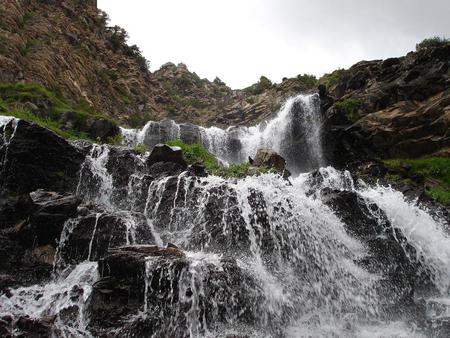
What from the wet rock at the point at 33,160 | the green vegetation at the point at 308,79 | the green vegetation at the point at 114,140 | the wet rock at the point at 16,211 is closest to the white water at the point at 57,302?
the wet rock at the point at 16,211

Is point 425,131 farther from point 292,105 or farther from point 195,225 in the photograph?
point 195,225

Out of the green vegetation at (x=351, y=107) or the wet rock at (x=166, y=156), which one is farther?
the green vegetation at (x=351, y=107)


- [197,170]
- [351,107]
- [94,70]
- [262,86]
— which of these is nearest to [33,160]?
[197,170]

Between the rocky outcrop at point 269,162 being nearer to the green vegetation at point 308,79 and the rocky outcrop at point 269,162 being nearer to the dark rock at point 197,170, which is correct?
the dark rock at point 197,170

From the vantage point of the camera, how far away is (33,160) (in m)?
11.9

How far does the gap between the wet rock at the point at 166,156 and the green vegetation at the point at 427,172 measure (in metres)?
10.0

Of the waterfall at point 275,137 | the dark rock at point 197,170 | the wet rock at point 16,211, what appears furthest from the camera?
the waterfall at point 275,137

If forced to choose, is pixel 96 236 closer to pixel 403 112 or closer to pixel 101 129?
pixel 101 129

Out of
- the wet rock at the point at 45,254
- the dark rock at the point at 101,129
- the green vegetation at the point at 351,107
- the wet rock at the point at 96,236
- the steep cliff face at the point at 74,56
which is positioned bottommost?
the wet rock at the point at 45,254

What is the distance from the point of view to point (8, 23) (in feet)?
79.7

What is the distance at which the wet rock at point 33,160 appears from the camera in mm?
11516

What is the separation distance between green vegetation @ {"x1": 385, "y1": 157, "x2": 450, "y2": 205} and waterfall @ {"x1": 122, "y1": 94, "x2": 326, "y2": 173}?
4787 millimetres

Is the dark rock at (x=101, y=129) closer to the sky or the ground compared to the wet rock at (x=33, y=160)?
closer to the sky

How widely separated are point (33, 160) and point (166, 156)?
4482 millimetres
